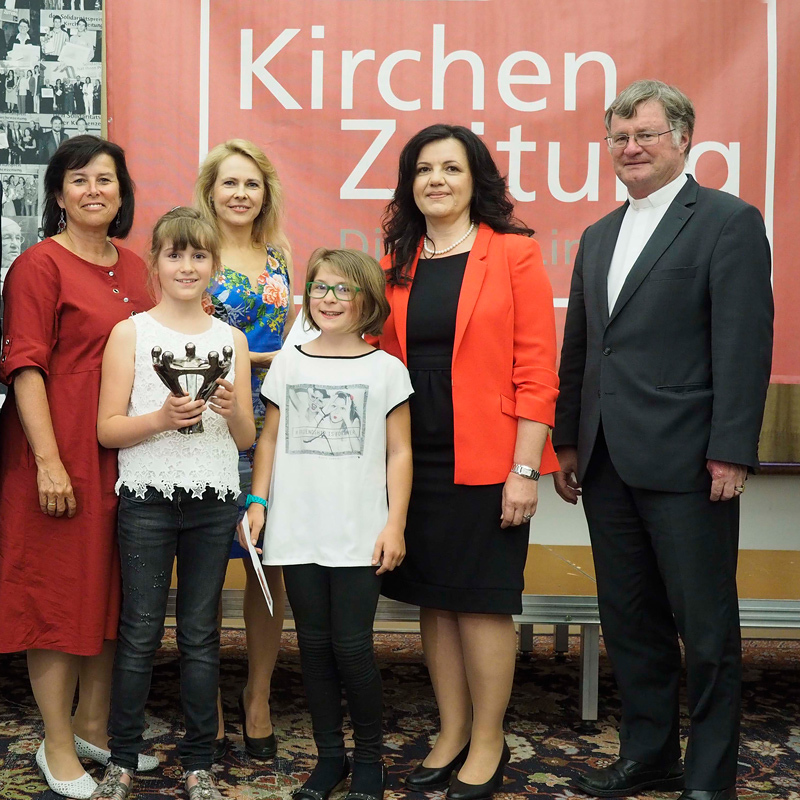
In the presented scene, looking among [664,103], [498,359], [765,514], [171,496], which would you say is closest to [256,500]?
[171,496]

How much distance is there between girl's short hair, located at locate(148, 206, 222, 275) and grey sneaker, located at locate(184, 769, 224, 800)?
3.82ft

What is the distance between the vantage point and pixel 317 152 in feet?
12.1

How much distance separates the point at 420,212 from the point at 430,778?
4.58ft

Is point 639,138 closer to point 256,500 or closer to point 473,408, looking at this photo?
point 473,408

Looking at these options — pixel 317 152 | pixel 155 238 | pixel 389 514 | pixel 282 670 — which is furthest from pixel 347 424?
pixel 317 152

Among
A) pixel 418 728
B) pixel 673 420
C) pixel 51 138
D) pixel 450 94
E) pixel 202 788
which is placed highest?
pixel 450 94

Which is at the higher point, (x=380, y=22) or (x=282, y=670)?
(x=380, y=22)

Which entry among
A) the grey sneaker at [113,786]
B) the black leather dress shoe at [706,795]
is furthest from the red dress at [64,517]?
the black leather dress shoe at [706,795]

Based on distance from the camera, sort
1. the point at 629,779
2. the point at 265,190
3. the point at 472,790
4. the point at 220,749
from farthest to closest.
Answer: the point at 265,190
the point at 220,749
the point at 629,779
the point at 472,790

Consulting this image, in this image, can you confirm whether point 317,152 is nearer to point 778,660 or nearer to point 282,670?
point 282,670

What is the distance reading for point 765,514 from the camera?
4066mm

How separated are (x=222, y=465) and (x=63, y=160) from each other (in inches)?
32.9

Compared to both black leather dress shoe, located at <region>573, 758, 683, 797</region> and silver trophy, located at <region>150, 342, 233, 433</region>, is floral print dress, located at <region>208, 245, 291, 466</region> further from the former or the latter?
black leather dress shoe, located at <region>573, 758, 683, 797</region>

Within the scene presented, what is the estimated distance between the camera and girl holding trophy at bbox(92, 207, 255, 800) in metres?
2.08
